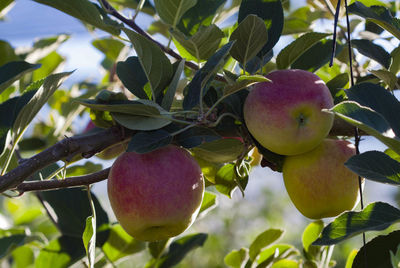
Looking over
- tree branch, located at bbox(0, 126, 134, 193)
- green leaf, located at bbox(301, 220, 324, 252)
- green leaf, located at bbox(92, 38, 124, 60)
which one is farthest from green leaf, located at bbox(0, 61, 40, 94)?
green leaf, located at bbox(92, 38, 124, 60)

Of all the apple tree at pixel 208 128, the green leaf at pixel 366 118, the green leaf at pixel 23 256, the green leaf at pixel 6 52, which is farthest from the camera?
the green leaf at pixel 23 256

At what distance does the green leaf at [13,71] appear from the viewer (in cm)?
74

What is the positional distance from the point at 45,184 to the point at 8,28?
201cm

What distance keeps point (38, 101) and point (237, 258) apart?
48 centimetres

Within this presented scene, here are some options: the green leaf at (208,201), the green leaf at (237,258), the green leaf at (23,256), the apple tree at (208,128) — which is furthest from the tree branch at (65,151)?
the green leaf at (23,256)

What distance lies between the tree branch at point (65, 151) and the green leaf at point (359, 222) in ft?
1.09

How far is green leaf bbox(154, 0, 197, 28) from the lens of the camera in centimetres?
87

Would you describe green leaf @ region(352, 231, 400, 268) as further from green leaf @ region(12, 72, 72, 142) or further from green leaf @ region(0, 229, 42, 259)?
green leaf @ region(0, 229, 42, 259)

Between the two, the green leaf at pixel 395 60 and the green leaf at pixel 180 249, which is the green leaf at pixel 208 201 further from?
the green leaf at pixel 395 60

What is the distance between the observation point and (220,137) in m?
0.76

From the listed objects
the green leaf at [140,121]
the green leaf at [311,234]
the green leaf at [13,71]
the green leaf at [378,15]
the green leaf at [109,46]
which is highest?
the green leaf at [378,15]

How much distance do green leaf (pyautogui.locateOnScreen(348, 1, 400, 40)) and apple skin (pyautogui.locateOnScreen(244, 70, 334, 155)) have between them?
0.11m

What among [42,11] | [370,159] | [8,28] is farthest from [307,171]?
[8,28]

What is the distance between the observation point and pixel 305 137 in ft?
2.38
